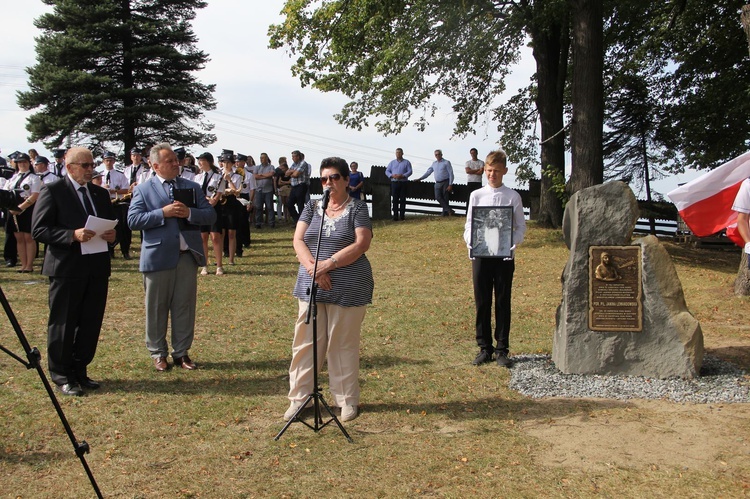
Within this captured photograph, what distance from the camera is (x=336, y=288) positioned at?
591 centimetres

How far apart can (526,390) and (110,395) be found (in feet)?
12.7

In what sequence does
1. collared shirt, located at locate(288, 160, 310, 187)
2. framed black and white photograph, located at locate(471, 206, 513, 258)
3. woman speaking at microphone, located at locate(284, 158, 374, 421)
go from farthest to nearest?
collared shirt, located at locate(288, 160, 310, 187) < framed black and white photograph, located at locate(471, 206, 513, 258) < woman speaking at microphone, located at locate(284, 158, 374, 421)

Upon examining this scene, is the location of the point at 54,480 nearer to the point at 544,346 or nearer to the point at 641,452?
the point at 641,452

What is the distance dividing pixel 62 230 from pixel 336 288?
262 centimetres

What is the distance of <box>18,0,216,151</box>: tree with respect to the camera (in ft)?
105

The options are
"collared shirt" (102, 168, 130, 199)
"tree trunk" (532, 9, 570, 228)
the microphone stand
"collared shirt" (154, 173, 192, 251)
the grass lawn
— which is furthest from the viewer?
"tree trunk" (532, 9, 570, 228)

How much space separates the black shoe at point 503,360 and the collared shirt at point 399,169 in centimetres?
1484

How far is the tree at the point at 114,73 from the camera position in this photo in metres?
32.0

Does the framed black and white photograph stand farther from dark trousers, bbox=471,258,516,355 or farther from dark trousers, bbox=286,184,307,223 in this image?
dark trousers, bbox=286,184,307,223

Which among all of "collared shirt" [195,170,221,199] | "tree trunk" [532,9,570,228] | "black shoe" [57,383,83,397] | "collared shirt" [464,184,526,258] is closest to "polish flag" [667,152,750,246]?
"collared shirt" [464,184,526,258]

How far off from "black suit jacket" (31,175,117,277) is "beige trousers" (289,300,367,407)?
2111mm

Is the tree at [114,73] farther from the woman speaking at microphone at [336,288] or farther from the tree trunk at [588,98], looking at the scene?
the woman speaking at microphone at [336,288]

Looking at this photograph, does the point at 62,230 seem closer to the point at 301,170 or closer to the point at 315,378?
the point at 315,378

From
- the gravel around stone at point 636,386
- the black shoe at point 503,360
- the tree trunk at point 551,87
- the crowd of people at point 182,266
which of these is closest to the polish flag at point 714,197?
the gravel around stone at point 636,386
